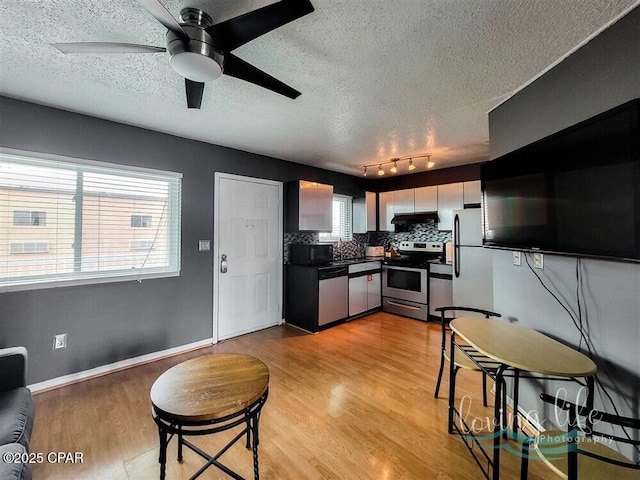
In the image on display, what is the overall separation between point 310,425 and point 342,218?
12.0 ft

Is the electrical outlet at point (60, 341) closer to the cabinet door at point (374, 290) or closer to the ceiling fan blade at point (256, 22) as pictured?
the ceiling fan blade at point (256, 22)

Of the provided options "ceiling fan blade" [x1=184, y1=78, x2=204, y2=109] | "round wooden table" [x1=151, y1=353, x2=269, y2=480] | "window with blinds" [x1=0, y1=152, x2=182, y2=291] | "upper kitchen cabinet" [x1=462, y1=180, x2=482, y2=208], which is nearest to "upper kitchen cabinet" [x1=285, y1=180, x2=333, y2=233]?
"window with blinds" [x1=0, y1=152, x2=182, y2=291]

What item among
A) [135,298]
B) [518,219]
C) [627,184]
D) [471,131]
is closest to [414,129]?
[471,131]

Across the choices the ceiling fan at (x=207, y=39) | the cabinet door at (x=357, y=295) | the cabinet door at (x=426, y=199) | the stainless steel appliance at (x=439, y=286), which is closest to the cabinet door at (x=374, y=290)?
the cabinet door at (x=357, y=295)

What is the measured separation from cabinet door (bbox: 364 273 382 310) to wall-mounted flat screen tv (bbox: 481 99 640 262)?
8.69 ft

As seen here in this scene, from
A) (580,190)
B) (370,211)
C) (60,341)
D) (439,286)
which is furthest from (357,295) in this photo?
(60,341)

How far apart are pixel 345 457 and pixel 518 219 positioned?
190 cm

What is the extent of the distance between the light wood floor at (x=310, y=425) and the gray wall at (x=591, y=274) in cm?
75

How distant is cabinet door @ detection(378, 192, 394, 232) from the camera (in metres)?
5.05

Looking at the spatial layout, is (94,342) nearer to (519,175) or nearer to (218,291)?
(218,291)

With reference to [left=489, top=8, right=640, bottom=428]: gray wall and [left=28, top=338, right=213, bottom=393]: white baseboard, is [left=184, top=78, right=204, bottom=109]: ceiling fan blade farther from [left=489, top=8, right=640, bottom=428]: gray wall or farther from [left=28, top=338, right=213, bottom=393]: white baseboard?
[left=28, top=338, right=213, bottom=393]: white baseboard

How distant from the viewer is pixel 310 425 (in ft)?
6.29

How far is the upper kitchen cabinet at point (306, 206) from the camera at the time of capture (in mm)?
3916

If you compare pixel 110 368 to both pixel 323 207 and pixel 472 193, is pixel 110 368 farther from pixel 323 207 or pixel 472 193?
pixel 472 193
